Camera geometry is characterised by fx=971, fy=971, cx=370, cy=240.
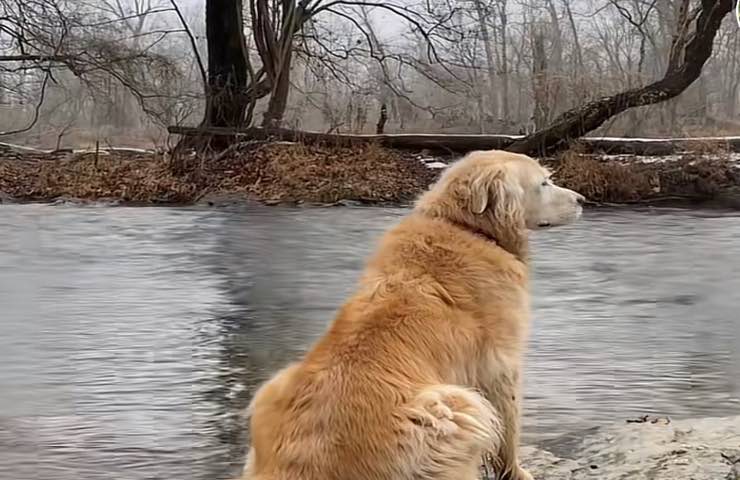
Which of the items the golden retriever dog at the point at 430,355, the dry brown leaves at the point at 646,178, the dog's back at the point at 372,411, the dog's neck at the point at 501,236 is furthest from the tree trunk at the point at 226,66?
the dog's back at the point at 372,411

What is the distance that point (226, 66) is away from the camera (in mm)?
24547

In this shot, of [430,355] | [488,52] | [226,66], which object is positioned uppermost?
[488,52]

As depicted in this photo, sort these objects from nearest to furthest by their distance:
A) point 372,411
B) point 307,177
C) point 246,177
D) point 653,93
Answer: point 372,411 → point 307,177 → point 246,177 → point 653,93

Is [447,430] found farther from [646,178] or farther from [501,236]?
[646,178]

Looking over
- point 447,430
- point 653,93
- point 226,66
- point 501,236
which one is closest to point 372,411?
point 447,430

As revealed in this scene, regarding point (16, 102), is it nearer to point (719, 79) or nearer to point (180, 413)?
point (719, 79)

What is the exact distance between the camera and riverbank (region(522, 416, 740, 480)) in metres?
4.53

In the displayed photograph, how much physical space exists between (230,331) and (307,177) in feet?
42.2

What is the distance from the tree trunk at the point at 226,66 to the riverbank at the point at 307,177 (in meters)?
1.48

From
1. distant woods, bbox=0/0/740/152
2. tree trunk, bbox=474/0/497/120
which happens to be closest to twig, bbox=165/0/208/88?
distant woods, bbox=0/0/740/152

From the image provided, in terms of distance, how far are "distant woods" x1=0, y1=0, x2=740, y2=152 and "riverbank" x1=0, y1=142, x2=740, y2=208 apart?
192 cm

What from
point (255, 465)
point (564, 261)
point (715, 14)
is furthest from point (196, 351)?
point (715, 14)

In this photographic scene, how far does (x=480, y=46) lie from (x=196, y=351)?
20.8 metres

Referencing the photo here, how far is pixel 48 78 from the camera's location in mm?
25250
